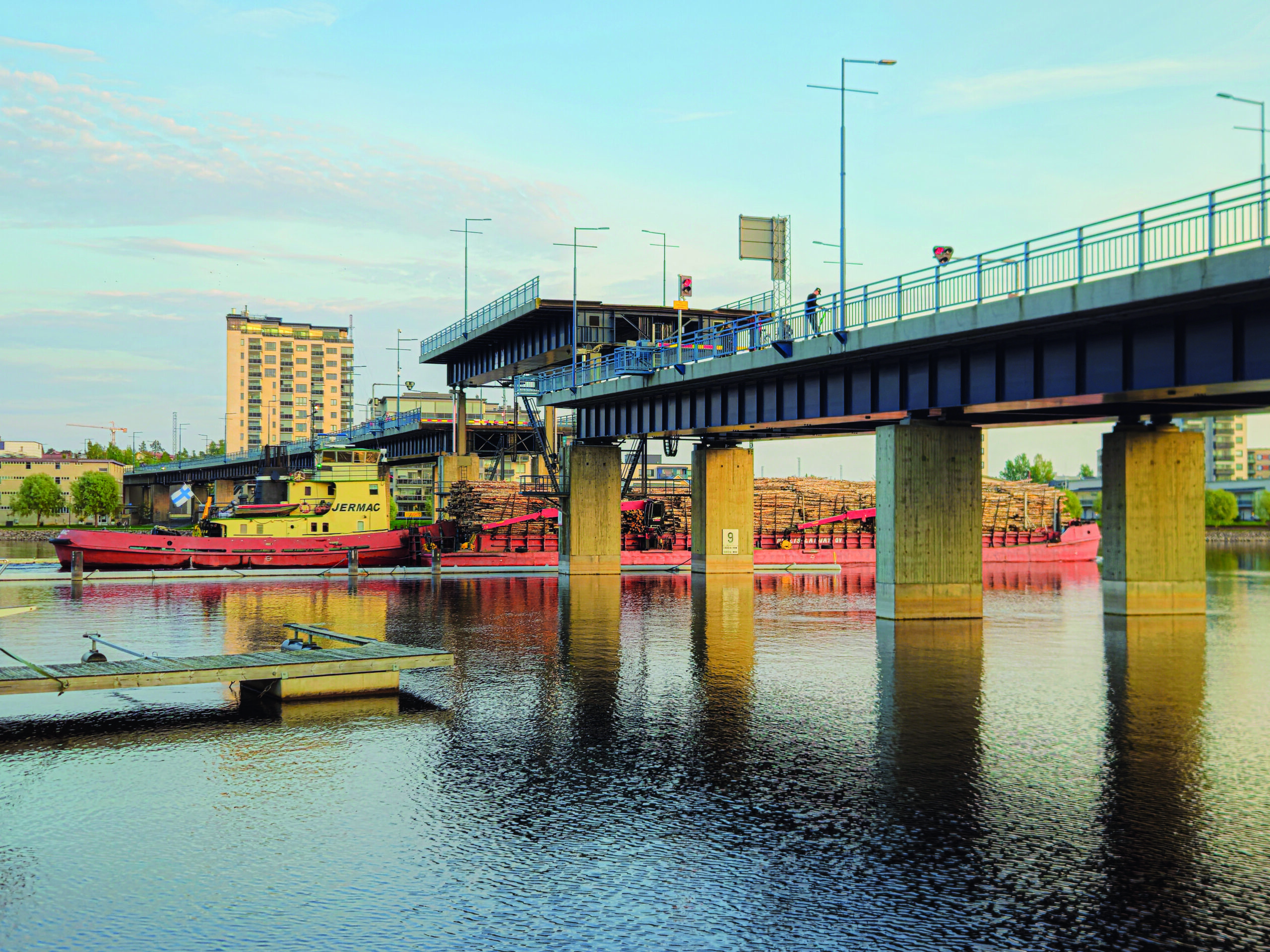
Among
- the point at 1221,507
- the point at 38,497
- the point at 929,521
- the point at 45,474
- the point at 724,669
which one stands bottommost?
the point at 724,669

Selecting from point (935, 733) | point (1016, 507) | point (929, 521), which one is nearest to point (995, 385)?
point (929, 521)

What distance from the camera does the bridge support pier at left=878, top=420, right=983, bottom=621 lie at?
36531 mm

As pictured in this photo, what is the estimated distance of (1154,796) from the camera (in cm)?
1448

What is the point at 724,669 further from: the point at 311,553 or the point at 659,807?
the point at 311,553

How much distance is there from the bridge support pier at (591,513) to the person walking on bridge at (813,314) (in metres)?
25.0

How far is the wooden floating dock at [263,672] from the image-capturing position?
18.6 m

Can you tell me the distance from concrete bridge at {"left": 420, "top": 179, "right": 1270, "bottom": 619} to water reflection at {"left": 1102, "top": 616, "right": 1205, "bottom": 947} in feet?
24.7

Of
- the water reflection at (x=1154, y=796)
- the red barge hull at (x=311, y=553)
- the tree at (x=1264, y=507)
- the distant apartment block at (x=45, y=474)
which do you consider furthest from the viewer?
the tree at (x=1264, y=507)

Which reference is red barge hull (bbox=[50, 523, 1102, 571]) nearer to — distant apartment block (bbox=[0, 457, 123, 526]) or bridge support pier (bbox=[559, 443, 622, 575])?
bridge support pier (bbox=[559, 443, 622, 575])

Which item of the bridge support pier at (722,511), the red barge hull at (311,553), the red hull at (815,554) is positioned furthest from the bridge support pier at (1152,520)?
the red barge hull at (311,553)

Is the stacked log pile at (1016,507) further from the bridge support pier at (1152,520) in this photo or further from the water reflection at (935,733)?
the water reflection at (935,733)

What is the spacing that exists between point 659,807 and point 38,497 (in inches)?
6659

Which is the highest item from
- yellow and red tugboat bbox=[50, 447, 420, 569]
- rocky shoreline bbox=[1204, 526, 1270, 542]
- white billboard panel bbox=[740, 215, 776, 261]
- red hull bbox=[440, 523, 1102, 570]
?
white billboard panel bbox=[740, 215, 776, 261]

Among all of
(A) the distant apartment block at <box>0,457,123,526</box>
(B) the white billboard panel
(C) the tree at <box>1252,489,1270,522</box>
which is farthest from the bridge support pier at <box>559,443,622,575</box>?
(C) the tree at <box>1252,489,1270,522</box>
